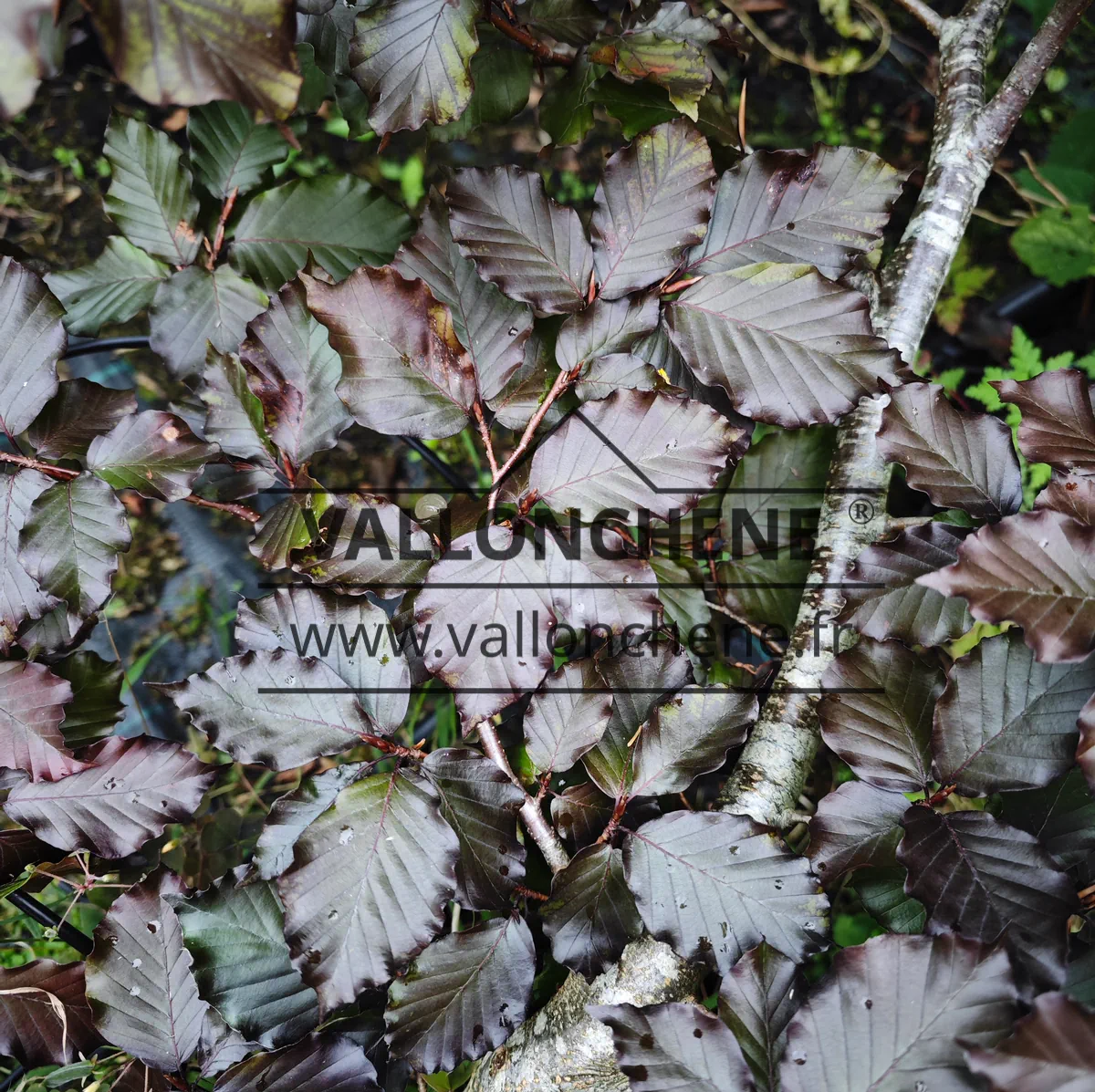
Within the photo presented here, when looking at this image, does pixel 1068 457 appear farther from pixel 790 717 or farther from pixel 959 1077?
pixel 959 1077

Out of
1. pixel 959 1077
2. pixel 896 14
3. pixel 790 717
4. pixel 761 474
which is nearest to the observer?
pixel 959 1077

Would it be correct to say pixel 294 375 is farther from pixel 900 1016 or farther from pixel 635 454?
pixel 900 1016

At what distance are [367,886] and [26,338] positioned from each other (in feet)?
2.35

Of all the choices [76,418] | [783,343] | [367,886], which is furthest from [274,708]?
[783,343]

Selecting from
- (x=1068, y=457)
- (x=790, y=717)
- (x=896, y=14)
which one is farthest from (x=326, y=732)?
(x=896, y=14)

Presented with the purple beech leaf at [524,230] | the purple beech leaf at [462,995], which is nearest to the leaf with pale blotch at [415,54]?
the purple beech leaf at [524,230]

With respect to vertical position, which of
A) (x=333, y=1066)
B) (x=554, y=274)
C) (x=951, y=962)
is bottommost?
Answer: (x=333, y=1066)

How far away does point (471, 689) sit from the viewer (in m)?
0.74

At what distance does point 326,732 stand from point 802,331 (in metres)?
0.67

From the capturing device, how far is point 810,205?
89 centimetres

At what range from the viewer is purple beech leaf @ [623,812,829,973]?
2.57ft

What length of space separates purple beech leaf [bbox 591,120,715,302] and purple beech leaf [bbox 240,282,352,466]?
0.33m

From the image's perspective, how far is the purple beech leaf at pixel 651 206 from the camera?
854mm

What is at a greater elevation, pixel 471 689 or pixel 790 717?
pixel 471 689
